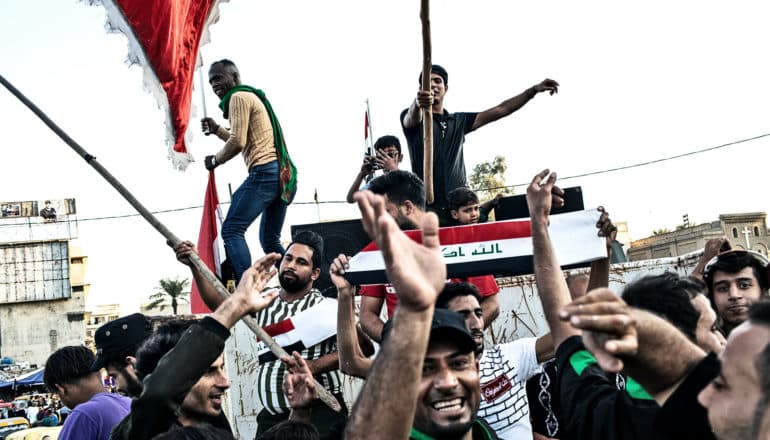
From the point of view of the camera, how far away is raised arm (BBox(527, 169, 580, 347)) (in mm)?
2590

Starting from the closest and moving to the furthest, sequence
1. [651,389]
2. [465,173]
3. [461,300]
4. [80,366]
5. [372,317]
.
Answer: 1. [651,389]
2. [461,300]
3. [80,366]
4. [372,317]
5. [465,173]

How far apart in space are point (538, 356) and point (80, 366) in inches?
94.0

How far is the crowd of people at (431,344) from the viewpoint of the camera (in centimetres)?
193

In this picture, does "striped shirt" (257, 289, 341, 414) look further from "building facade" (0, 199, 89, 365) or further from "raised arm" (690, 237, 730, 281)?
"building facade" (0, 199, 89, 365)

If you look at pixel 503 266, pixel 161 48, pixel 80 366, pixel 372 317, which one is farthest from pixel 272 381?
pixel 161 48

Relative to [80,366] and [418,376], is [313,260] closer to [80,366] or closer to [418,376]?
[80,366]

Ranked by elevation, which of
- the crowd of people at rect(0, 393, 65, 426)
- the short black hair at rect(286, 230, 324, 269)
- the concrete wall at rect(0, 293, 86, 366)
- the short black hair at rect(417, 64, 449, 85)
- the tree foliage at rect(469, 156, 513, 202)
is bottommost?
the crowd of people at rect(0, 393, 65, 426)

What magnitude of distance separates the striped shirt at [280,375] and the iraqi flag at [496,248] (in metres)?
0.43

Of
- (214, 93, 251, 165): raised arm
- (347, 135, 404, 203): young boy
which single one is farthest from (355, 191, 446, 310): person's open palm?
(347, 135, 404, 203): young boy

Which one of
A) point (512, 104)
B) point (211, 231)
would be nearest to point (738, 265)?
point (512, 104)

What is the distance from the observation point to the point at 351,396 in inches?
227

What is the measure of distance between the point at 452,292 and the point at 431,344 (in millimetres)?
1208

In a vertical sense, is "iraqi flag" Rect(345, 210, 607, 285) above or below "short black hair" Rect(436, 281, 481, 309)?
above

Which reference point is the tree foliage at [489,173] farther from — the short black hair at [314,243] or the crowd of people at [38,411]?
the short black hair at [314,243]
